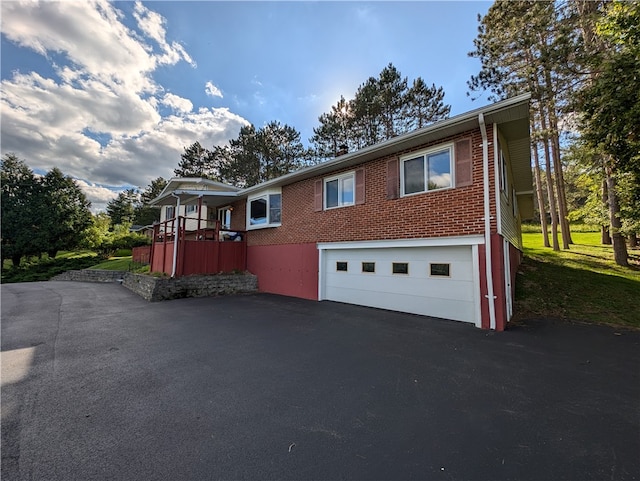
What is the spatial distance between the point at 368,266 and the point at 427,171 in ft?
10.6

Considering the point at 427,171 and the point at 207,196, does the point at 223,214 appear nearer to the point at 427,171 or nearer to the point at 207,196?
the point at 207,196

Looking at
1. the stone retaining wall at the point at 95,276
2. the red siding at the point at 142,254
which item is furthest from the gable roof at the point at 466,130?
the stone retaining wall at the point at 95,276

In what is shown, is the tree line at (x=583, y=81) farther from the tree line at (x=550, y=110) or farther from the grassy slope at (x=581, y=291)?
the grassy slope at (x=581, y=291)

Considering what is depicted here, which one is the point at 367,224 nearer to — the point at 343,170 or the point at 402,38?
the point at 343,170

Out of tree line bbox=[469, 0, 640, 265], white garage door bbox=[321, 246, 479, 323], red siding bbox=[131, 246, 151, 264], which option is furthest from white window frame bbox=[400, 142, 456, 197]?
red siding bbox=[131, 246, 151, 264]

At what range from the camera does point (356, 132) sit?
21.1 meters

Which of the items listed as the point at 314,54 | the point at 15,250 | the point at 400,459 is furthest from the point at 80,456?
the point at 15,250

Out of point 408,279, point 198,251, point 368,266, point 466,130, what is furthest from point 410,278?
point 198,251

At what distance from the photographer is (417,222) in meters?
7.10

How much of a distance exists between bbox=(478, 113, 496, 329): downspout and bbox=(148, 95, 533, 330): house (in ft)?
0.07

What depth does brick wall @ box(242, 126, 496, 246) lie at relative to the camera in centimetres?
623

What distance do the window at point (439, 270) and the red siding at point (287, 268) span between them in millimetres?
4227

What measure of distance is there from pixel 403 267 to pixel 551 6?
12938 mm

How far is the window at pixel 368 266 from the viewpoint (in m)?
8.32
